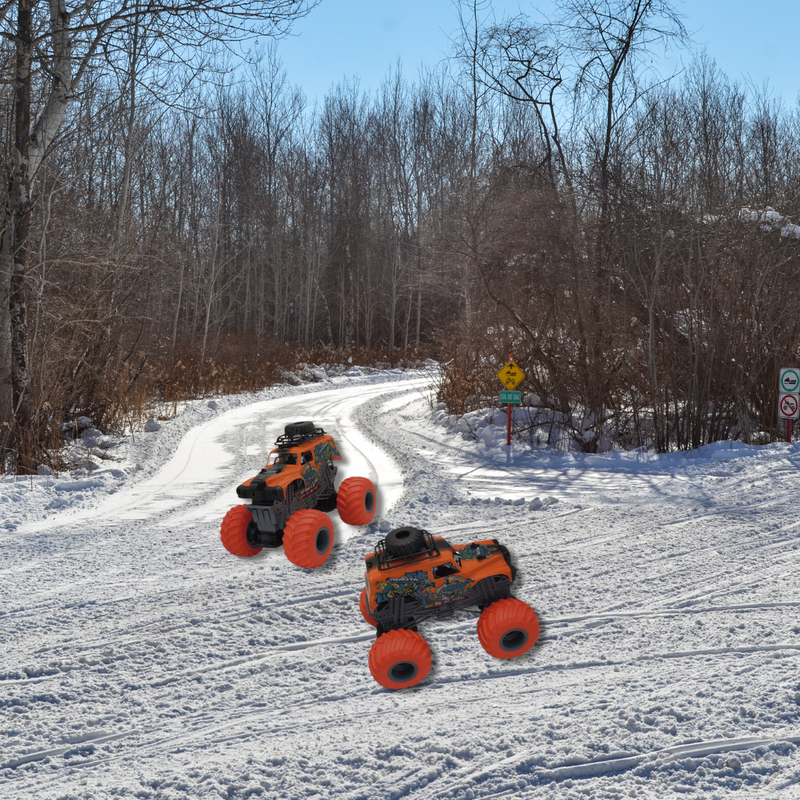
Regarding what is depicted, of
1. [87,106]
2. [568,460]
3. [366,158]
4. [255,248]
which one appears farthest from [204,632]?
[366,158]

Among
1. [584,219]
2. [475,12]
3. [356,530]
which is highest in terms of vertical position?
[475,12]

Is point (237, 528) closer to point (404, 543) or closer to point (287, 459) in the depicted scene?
point (287, 459)

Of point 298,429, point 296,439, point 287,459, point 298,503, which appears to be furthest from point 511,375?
point 298,503

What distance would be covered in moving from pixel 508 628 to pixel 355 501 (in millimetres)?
2089

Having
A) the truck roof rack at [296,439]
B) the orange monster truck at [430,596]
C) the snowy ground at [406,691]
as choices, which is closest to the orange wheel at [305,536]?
the snowy ground at [406,691]

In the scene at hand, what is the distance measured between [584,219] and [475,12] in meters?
7.70

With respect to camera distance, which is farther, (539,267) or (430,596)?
(539,267)

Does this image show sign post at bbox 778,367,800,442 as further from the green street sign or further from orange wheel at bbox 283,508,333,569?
orange wheel at bbox 283,508,333,569

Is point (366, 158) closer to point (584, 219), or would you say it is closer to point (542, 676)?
point (584, 219)

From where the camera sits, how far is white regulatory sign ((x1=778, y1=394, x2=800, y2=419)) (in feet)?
33.5

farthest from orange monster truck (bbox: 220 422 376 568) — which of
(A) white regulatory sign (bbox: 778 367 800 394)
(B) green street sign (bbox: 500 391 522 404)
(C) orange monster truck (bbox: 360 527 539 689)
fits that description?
(A) white regulatory sign (bbox: 778 367 800 394)

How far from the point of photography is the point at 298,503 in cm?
450

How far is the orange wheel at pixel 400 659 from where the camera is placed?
2.74 m

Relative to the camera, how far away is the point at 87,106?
1247cm
